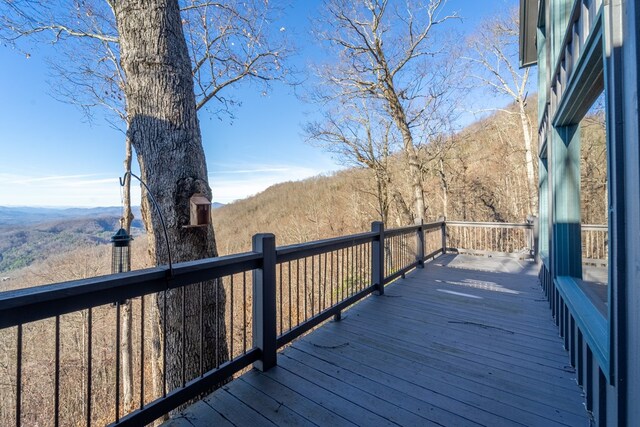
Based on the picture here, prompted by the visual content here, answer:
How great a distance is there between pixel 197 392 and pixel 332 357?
1150mm

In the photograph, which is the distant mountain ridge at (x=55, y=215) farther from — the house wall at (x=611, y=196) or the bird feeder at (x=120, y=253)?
the house wall at (x=611, y=196)

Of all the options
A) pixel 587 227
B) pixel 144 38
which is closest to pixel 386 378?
pixel 587 227

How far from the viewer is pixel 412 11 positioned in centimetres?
955

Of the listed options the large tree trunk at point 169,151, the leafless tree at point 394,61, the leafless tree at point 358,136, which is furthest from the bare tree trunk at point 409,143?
the large tree trunk at point 169,151

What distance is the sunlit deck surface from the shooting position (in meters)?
1.92

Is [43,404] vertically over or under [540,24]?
under

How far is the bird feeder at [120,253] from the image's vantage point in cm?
170

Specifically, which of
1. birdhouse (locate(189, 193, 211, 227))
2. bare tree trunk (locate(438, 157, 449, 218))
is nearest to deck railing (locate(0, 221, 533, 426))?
birdhouse (locate(189, 193, 211, 227))

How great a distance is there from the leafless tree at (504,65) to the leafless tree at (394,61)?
2.53 metres

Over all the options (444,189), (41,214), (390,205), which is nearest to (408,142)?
(390,205)

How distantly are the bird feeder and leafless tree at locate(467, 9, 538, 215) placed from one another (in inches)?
482

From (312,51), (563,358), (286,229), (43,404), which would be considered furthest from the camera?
(286,229)

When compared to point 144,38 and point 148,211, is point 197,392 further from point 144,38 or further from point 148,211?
point 144,38

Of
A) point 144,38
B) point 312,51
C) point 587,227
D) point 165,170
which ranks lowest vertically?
point 587,227
